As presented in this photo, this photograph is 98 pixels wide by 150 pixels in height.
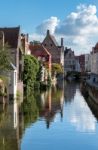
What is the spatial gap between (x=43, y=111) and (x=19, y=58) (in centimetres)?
1675

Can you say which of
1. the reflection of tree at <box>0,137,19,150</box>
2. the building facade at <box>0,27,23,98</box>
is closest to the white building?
the building facade at <box>0,27,23,98</box>

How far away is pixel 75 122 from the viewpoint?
1407 inches

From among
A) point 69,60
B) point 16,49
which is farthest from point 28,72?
point 69,60

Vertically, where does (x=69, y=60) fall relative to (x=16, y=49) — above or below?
below

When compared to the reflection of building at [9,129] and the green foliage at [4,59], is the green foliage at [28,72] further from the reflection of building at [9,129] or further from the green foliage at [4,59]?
the reflection of building at [9,129]

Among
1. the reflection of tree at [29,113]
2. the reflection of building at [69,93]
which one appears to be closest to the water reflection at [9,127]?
the reflection of tree at [29,113]

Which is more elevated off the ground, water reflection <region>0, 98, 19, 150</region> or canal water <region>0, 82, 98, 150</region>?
water reflection <region>0, 98, 19, 150</region>

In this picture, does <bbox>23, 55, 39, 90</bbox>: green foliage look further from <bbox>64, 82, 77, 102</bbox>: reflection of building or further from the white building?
the white building

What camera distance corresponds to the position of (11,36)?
59.7m

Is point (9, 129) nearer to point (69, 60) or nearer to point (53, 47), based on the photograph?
point (53, 47)

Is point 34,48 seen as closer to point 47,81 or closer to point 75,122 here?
point 47,81

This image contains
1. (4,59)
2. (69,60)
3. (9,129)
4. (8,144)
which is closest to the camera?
(8,144)

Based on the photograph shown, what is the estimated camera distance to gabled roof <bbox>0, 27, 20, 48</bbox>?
58156 millimetres

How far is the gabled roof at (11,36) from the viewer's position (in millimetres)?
58156
